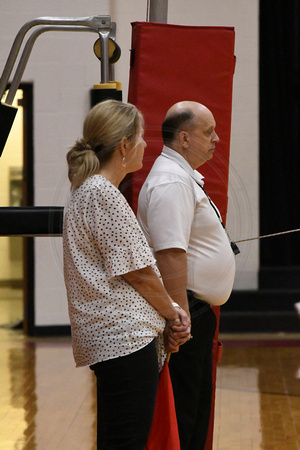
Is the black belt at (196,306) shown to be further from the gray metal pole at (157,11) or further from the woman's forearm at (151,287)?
the gray metal pole at (157,11)

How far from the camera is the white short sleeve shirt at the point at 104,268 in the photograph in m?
1.51

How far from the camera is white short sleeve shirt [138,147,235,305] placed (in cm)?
181

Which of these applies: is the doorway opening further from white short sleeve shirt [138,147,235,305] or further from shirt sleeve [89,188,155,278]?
shirt sleeve [89,188,155,278]

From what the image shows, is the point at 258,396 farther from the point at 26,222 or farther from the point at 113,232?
the point at 113,232

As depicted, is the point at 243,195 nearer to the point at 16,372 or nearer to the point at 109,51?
the point at 109,51

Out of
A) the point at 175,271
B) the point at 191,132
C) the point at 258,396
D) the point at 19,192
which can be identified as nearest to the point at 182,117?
the point at 191,132

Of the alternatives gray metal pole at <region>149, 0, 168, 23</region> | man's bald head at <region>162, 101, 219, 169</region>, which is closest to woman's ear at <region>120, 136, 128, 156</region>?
man's bald head at <region>162, 101, 219, 169</region>

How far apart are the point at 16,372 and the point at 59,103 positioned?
6.70 ft

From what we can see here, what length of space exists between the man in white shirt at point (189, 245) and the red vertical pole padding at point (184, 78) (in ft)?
0.65

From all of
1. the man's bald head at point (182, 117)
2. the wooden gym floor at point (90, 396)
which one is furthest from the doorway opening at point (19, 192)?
the man's bald head at point (182, 117)

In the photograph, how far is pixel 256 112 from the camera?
5.46 meters

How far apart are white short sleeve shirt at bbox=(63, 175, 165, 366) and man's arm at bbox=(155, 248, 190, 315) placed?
0.27 m

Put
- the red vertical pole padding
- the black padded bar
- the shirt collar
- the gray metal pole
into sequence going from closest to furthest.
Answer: the shirt collar, the black padded bar, the red vertical pole padding, the gray metal pole

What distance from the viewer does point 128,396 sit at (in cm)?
154
